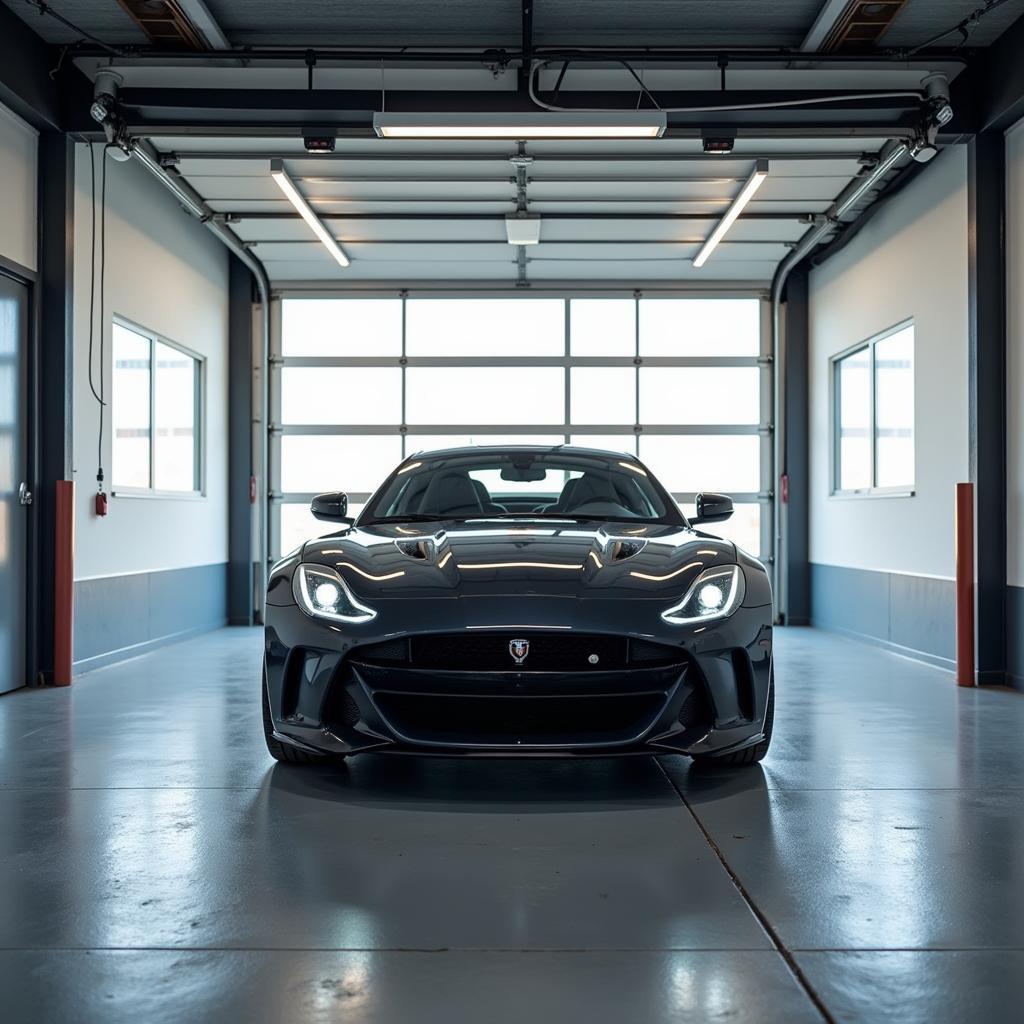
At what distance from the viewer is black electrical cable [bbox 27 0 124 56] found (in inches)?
233

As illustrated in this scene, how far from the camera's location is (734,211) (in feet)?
28.5

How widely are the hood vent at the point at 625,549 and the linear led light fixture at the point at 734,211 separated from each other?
4861mm

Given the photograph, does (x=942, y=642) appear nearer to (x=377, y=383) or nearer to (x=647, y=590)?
(x=647, y=590)

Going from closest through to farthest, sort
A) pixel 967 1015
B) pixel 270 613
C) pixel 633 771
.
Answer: pixel 967 1015 → pixel 270 613 → pixel 633 771

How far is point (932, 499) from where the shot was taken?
7.89 metres

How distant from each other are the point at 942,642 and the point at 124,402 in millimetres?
6330

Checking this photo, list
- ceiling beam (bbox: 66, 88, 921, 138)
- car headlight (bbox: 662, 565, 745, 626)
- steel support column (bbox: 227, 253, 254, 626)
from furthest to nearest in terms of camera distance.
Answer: steel support column (bbox: 227, 253, 254, 626) → ceiling beam (bbox: 66, 88, 921, 138) → car headlight (bbox: 662, 565, 745, 626)

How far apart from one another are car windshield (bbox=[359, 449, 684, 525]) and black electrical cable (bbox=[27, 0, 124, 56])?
3.40 metres

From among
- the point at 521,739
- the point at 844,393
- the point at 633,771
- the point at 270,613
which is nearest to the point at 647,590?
the point at 521,739

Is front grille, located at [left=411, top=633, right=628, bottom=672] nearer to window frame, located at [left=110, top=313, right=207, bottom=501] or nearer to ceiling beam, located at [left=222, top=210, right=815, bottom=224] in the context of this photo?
window frame, located at [left=110, top=313, right=207, bottom=501]

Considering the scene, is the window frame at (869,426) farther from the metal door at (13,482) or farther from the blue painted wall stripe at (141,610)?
the metal door at (13,482)

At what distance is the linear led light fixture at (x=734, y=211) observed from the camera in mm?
7722

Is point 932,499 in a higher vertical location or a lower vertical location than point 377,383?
lower

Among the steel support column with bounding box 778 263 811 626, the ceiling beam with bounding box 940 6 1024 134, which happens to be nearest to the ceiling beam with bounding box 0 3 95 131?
the ceiling beam with bounding box 940 6 1024 134
